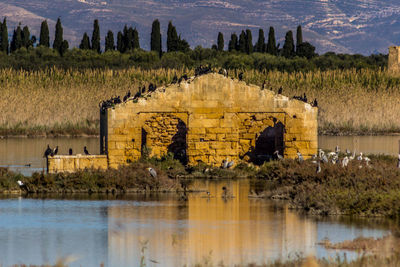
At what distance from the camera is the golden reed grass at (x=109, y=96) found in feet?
203

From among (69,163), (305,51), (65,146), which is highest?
(305,51)

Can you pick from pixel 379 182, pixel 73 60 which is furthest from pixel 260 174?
pixel 73 60

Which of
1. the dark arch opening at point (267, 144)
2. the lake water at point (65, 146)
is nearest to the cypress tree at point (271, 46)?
the lake water at point (65, 146)

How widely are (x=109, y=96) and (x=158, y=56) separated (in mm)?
28328

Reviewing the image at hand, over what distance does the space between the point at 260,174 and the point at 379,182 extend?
8.63m

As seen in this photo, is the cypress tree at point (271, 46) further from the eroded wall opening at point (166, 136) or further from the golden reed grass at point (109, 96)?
the eroded wall opening at point (166, 136)

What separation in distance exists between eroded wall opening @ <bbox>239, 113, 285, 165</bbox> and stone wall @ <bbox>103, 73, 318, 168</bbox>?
4.27 ft

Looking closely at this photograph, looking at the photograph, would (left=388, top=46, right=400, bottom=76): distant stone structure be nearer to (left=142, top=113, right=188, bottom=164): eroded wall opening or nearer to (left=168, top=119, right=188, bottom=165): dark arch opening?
(left=168, top=119, right=188, bottom=165): dark arch opening

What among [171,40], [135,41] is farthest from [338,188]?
[135,41]

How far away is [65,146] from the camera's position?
167ft

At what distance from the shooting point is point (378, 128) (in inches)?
2458

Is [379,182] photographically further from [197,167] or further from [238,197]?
[197,167]

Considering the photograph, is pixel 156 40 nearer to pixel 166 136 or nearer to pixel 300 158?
pixel 166 136

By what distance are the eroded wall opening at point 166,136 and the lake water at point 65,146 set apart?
4.14 meters
